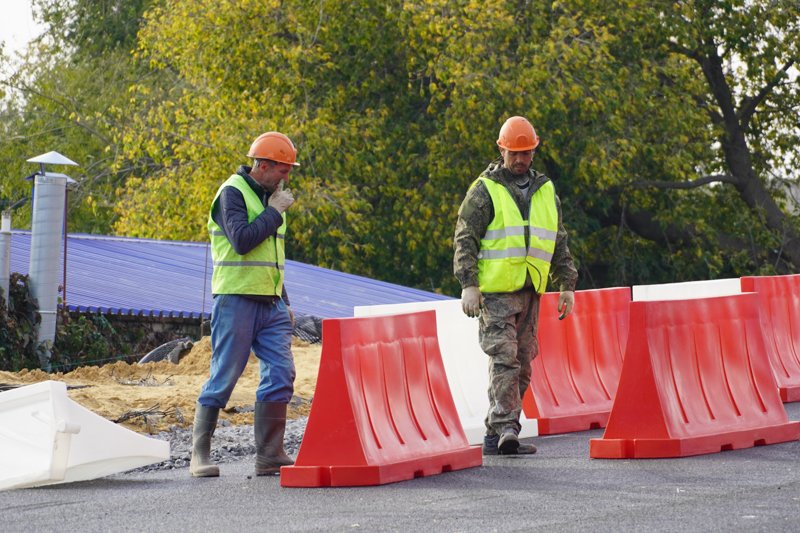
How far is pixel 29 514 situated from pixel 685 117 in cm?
2397

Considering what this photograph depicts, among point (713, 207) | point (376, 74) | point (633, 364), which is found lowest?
point (633, 364)

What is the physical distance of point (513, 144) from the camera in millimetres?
9531

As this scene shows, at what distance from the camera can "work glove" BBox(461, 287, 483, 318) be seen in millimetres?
9328

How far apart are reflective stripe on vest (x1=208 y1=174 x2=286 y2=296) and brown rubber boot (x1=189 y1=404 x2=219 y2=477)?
27.4 inches

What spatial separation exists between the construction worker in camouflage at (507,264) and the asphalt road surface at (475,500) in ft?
1.48

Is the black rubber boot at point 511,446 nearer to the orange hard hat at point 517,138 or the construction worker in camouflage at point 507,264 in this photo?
the construction worker in camouflage at point 507,264

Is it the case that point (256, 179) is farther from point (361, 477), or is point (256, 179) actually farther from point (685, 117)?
point (685, 117)

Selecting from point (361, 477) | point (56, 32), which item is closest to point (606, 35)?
point (361, 477)

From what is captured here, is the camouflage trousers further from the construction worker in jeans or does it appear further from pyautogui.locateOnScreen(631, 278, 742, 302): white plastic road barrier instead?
pyautogui.locateOnScreen(631, 278, 742, 302): white plastic road barrier

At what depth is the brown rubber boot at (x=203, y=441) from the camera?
8.73 meters

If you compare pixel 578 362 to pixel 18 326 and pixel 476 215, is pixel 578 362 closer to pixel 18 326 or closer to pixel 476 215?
pixel 476 215

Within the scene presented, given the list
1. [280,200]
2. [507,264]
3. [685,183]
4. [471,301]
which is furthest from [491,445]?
[685,183]

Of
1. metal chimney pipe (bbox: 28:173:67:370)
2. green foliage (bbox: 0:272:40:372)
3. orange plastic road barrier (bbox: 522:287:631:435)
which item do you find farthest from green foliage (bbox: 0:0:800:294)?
orange plastic road barrier (bbox: 522:287:631:435)

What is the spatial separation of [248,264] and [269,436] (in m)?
0.98
